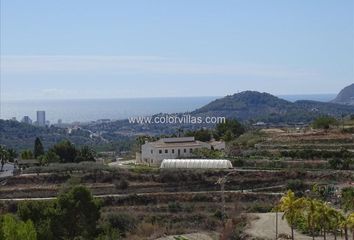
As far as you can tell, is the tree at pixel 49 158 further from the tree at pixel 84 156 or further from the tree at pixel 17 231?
the tree at pixel 17 231

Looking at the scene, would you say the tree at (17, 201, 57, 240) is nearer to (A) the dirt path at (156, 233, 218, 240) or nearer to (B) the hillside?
(A) the dirt path at (156, 233, 218, 240)

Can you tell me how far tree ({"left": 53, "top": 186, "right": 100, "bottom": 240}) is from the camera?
3503 cm

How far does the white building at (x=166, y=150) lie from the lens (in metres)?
68.5

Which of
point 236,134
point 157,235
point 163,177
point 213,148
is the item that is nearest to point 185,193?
point 163,177

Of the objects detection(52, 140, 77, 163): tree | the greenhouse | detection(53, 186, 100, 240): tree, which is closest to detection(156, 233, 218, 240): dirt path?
detection(53, 186, 100, 240): tree

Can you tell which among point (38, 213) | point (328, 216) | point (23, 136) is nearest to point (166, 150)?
point (38, 213)

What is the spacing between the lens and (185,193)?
5225 centimetres

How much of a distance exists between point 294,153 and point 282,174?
8.36 meters

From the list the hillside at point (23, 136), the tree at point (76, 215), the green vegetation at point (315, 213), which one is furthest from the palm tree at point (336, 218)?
the hillside at point (23, 136)

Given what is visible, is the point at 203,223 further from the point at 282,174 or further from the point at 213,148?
the point at 213,148

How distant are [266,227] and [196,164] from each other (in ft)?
70.5

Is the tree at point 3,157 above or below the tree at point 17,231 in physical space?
below

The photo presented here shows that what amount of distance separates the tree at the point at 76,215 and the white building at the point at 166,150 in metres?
30.9

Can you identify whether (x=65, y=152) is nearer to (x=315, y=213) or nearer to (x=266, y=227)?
(x=266, y=227)
